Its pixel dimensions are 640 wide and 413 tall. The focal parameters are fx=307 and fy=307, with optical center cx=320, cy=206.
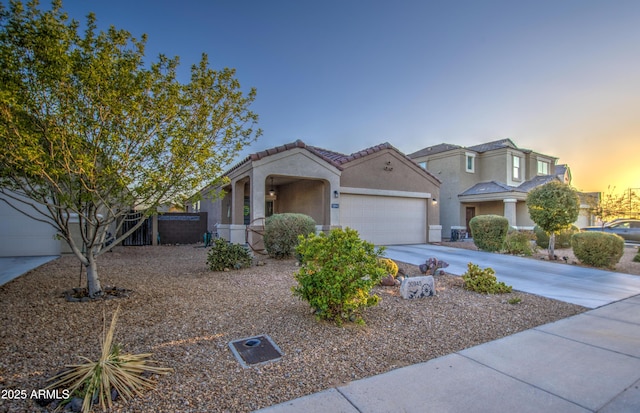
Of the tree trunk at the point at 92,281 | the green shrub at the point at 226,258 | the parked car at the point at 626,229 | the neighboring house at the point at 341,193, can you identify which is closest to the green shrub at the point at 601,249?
the neighboring house at the point at 341,193

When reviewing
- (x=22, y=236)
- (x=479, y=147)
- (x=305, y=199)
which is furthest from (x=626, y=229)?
(x=22, y=236)

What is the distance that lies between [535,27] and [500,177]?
1318 centimetres

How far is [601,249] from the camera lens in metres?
9.27

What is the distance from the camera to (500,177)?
786 inches

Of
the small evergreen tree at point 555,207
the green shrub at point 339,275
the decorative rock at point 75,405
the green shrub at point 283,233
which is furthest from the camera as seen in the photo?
the small evergreen tree at point 555,207

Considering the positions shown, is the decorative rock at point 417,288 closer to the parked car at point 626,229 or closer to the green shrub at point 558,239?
the green shrub at point 558,239

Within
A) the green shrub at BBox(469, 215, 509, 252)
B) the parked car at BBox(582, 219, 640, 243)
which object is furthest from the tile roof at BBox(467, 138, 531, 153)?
the green shrub at BBox(469, 215, 509, 252)

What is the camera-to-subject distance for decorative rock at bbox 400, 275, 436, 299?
18.1 ft

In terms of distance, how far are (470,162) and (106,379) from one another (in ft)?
73.7

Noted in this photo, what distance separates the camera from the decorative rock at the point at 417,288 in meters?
5.53

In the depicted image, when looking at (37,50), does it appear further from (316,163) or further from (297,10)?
(316,163)

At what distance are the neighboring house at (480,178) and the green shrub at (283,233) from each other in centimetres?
1299

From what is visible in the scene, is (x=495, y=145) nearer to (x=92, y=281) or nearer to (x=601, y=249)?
(x=601, y=249)

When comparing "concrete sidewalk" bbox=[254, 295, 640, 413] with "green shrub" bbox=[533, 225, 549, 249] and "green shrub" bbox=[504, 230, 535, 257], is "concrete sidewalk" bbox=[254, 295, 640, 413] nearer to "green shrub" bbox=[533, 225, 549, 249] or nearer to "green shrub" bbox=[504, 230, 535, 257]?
"green shrub" bbox=[504, 230, 535, 257]
